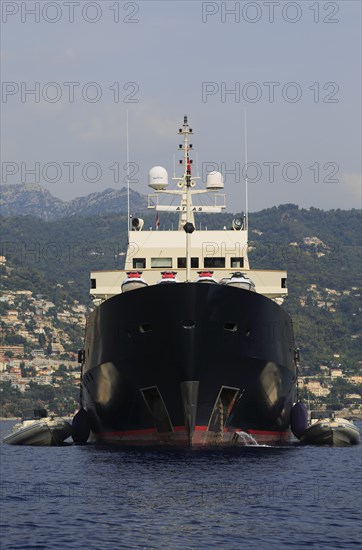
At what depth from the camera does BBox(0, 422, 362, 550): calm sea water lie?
1056 inches

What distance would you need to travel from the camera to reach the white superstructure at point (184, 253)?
56375 millimetres

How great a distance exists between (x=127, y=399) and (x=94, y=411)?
18.1 feet

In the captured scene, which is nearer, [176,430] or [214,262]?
[176,430]

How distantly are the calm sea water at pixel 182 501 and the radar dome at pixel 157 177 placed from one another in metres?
19.8

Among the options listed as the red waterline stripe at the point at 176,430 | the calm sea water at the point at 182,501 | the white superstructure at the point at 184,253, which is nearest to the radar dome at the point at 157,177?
the white superstructure at the point at 184,253

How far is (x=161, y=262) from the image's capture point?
58406mm

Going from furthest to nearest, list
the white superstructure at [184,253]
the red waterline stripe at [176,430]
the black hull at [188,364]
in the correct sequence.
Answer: the white superstructure at [184,253], the black hull at [188,364], the red waterline stripe at [176,430]

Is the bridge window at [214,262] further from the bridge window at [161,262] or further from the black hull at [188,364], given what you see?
the black hull at [188,364]

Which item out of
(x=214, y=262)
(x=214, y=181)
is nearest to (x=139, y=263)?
(x=214, y=262)

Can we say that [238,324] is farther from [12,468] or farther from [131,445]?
[12,468]

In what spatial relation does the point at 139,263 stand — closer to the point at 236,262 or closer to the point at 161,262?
the point at 161,262

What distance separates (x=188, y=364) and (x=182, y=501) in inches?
495

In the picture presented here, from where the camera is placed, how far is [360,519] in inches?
1156

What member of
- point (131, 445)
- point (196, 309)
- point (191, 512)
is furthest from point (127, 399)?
point (191, 512)
